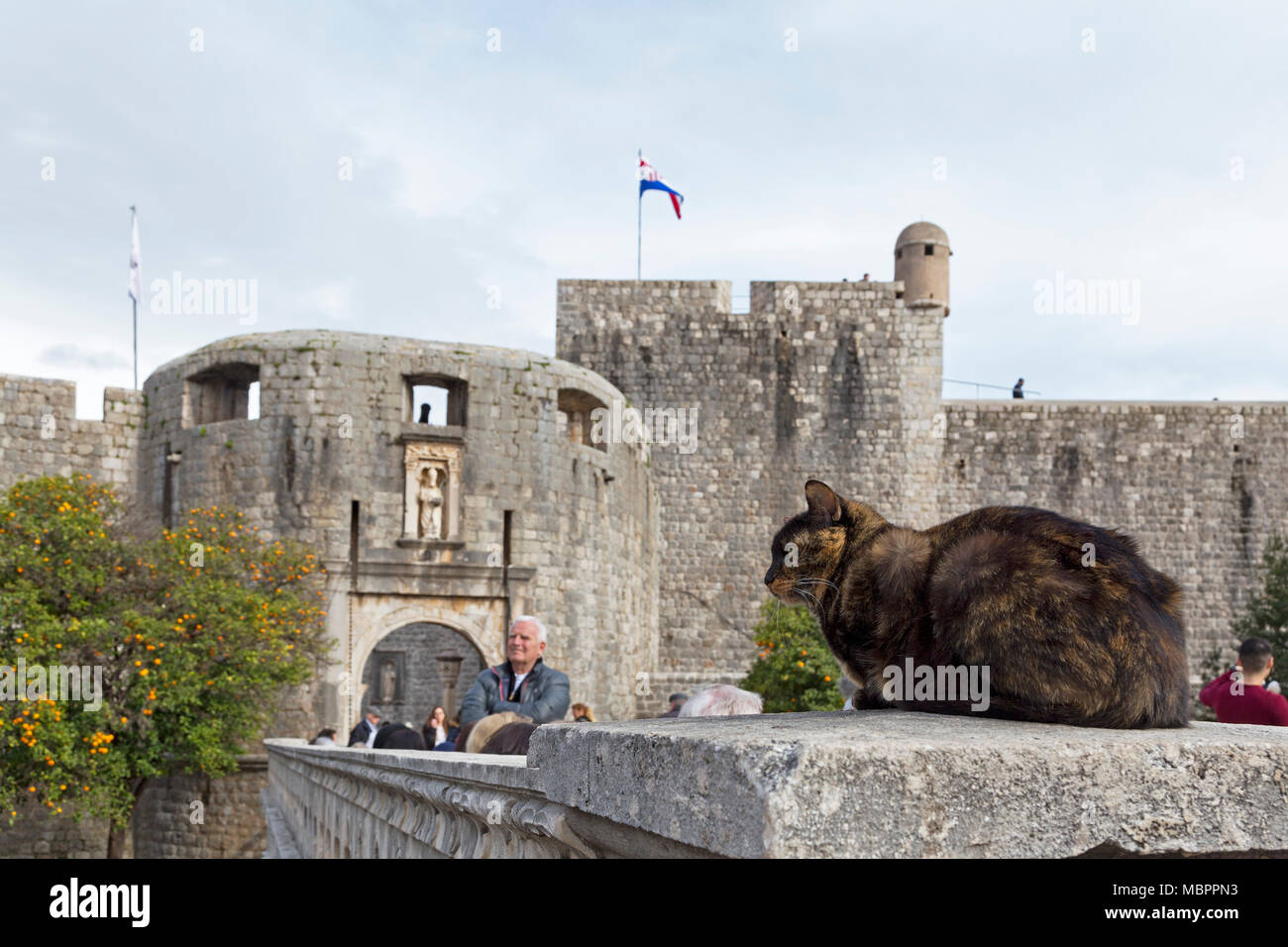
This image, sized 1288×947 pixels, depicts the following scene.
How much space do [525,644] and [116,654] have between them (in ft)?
31.2

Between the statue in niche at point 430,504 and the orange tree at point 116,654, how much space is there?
6.85 ft

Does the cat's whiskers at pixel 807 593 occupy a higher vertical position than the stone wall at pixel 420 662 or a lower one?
higher

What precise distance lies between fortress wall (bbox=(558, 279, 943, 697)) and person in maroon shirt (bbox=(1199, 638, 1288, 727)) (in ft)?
55.8

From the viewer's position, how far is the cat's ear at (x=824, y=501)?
2407 mm

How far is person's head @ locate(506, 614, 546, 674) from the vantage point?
5.97 meters

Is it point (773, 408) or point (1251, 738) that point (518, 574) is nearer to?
point (773, 408)

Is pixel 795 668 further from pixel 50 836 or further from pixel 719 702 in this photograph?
pixel 719 702

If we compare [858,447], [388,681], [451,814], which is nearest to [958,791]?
[451,814]

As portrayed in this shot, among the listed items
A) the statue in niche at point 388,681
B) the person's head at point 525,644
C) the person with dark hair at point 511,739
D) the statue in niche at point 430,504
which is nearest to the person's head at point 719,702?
the person with dark hair at point 511,739

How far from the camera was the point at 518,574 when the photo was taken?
16859 mm

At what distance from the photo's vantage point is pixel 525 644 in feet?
19.6

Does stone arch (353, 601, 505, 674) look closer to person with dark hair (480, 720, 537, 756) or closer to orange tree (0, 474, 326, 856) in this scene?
orange tree (0, 474, 326, 856)

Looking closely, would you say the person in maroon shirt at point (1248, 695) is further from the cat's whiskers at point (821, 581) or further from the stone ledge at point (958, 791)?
the stone ledge at point (958, 791)
